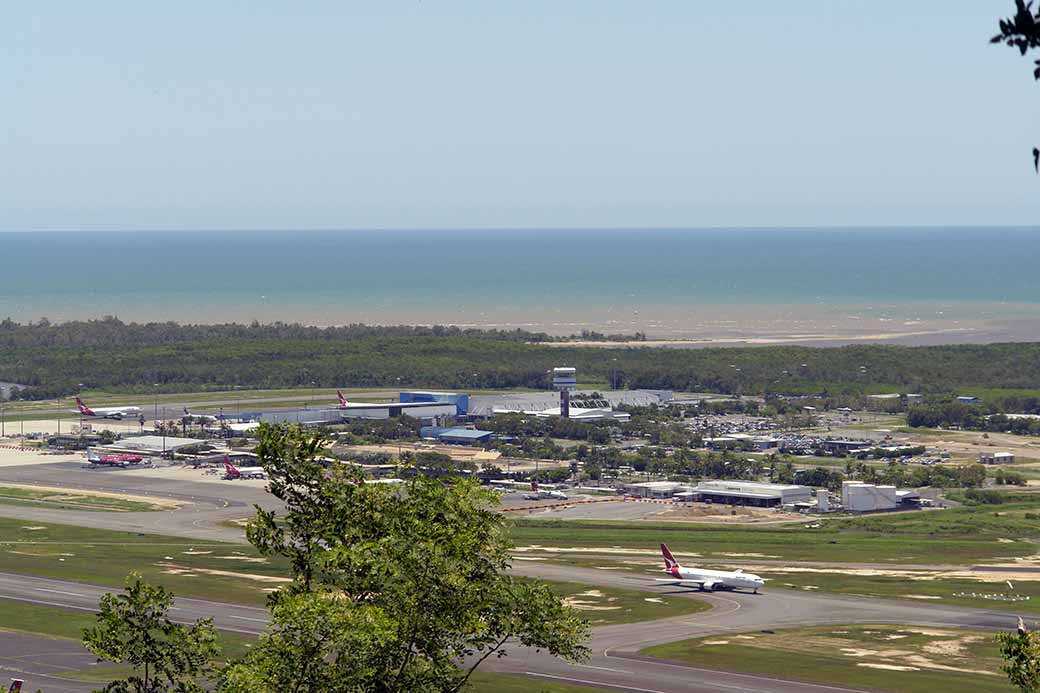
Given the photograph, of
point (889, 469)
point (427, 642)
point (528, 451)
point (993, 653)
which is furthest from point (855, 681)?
point (528, 451)

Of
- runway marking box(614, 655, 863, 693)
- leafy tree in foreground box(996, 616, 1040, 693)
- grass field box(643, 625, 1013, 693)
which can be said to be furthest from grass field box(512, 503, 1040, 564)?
leafy tree in foreground box(996, 616, 1040, 693)

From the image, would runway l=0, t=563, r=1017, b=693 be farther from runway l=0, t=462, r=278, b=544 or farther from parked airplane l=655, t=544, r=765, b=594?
runway l=0, t=462, r=278, b=544

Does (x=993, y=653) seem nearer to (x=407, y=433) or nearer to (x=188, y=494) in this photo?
(x=188, y=494)

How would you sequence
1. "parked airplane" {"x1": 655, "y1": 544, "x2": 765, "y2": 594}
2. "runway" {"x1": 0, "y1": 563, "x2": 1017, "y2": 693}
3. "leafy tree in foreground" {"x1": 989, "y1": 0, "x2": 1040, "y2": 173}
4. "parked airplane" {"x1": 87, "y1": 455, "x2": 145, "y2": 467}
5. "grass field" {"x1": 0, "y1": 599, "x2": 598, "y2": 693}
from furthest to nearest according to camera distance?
"parked airplane" {"x1": 87, "y1": 455, "x2": 145, "y2": 467} → "parked airplane" {"x1": 655, "y1": 544, "x2": 765, "y2": 594} → "runway" {"x1": 0, "y1": 563, "x2": 1017, "y2": 693} → "grass field" {"x1": 0, "y1": 599, "x2": 598, "y2": 693} → "leafy tree in foreground" {"x1": 989, "y1": 0, "x2": 1040, "y2": 173}

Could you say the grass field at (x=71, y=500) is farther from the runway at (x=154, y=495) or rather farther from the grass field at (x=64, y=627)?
the grass field at (x=64, y=627)

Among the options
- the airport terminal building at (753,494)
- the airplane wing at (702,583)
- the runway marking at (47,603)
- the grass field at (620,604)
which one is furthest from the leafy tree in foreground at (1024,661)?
the airport terminal building at (753,494)

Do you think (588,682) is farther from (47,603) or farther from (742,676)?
(47,603)

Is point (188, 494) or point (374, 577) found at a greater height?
point (374, 577)
